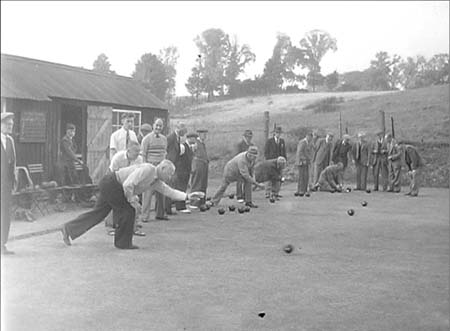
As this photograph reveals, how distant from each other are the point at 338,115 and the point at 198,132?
4.61 metres

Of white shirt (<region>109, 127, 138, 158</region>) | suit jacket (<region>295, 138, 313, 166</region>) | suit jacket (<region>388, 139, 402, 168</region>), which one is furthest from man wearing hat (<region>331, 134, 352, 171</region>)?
white shirt (<region>109, 127, 138, 158</region>)

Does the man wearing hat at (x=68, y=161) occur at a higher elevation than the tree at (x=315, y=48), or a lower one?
lower

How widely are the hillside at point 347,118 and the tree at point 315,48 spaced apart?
1731 millimetres

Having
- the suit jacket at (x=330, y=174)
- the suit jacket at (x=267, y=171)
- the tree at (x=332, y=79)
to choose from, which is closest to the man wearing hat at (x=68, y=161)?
the tree at (x=332, y=79)

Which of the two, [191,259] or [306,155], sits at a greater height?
[306,155]

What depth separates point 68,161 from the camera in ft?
24.7

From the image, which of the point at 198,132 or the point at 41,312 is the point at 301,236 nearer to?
the point at 198,132

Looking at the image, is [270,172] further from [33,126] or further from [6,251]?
[6,251]

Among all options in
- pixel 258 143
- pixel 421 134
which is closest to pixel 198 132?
pixel 421 134

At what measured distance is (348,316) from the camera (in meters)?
4.31

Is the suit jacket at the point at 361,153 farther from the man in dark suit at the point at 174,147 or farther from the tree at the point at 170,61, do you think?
the tree at the point at 170,61

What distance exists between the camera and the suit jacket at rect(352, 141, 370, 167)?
598 inches

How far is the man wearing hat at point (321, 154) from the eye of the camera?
14.9m

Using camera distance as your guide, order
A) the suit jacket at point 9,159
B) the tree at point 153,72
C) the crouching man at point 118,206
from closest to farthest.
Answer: the tree at point 153,72, the suit jacket at point 9,159, the crouching man at point 118,206
